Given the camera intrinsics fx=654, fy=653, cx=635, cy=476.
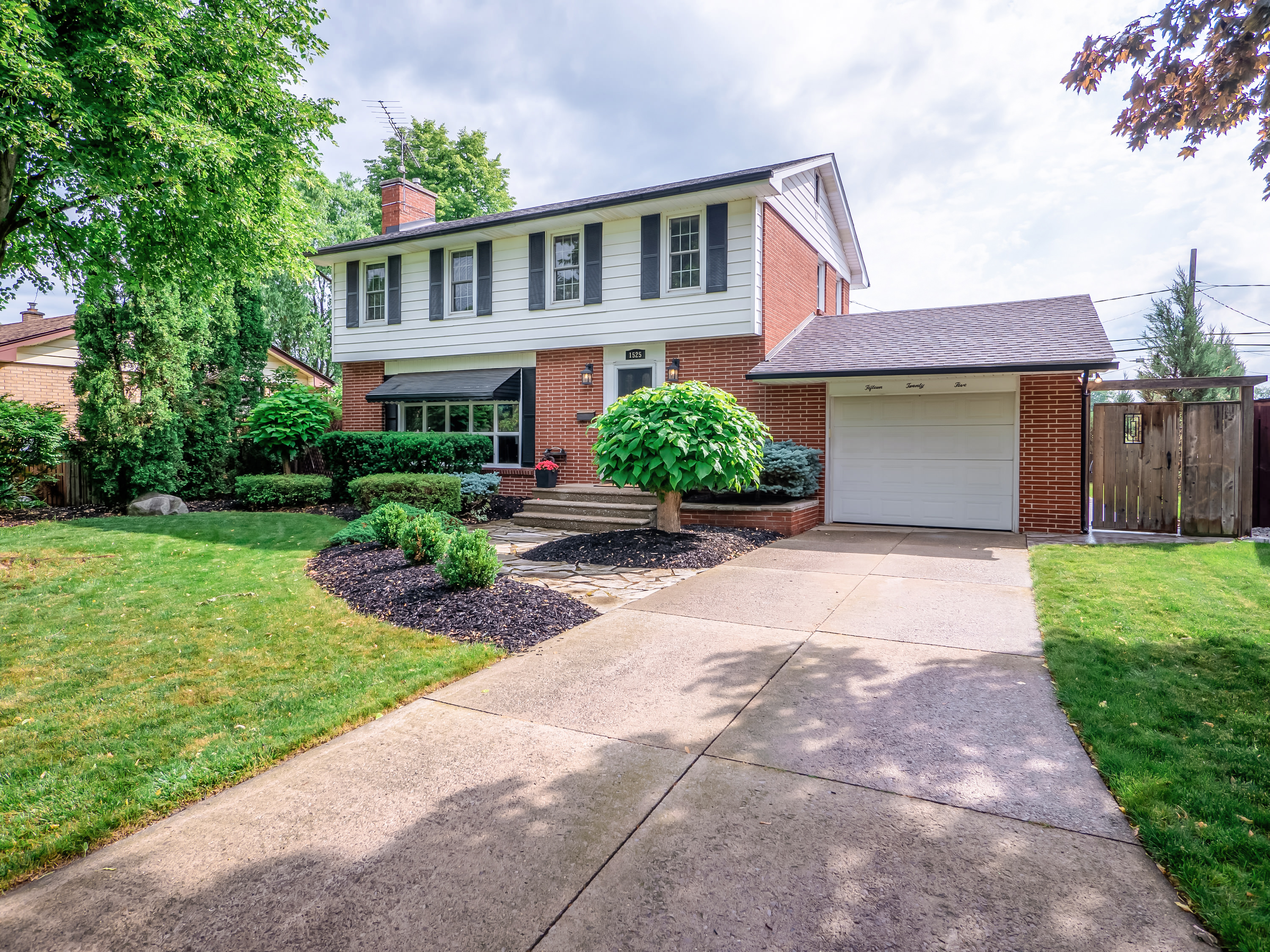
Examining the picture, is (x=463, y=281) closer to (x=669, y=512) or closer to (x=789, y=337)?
(x=789, y=337)

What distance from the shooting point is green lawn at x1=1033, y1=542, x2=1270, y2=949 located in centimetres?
213

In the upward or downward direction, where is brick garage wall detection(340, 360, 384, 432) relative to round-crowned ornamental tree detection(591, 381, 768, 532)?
upward

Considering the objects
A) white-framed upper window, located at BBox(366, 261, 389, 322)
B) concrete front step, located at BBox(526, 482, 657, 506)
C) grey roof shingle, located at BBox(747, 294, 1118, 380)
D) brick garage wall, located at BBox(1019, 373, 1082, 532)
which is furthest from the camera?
white-framed upper window, located at BBox(366, 261, 389, 322)

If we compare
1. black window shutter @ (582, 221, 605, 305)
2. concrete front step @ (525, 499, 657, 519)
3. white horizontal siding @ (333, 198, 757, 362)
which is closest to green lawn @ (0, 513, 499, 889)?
concrete front step @ (525, 499, 657, 519)

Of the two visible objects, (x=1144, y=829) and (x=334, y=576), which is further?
(x=334, y=576)

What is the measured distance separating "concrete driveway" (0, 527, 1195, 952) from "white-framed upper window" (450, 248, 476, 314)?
11.4 meters

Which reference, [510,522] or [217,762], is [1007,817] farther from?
[510,522]

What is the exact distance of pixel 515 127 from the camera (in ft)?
59.5

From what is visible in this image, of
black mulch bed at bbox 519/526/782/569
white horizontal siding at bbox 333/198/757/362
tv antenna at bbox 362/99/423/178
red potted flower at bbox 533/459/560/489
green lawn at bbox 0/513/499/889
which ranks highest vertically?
tv antenna at bbox 362/99/423/178

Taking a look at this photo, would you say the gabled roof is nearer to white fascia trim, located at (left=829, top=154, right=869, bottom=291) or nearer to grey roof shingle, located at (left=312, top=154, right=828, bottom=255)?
grey roof shingle, located at (left=312, top=154, right=828, bottom=255)

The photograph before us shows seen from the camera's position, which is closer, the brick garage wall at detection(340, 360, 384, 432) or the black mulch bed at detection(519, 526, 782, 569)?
the black mulch bed at detection(519, 526, 782, 569)

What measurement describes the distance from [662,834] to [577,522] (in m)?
8.30

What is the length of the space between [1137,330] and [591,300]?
15.6 m

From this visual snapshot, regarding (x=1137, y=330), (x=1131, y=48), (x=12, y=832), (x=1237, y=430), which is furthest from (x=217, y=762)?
(x=1137, y=330)
